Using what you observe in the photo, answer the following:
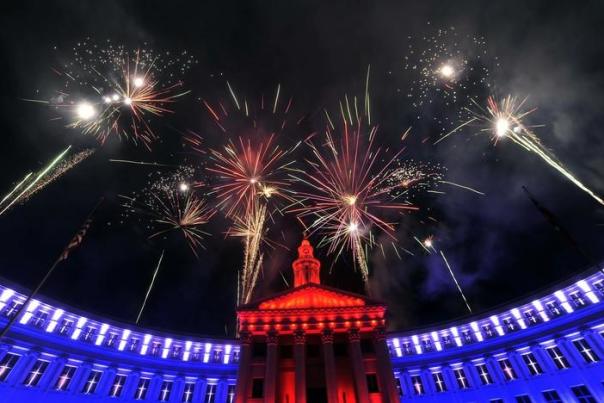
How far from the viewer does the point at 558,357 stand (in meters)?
32.7

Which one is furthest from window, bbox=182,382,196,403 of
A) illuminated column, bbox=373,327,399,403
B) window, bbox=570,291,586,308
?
window, bbox=570,291,586,308

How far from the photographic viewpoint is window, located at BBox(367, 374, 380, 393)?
31.4 meters

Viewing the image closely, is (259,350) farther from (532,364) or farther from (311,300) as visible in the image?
(532,364)

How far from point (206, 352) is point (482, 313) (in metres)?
37.1

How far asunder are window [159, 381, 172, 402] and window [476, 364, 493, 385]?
37869 millimetres

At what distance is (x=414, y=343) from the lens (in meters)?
41.6

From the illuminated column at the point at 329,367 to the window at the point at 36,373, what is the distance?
29.6 meters

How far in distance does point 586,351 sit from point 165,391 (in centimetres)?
4698

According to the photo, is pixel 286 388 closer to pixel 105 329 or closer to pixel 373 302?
pixel 373 302

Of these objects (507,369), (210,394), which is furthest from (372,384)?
(210,394)

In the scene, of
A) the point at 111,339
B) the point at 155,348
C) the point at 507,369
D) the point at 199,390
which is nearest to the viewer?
the point at 507,369

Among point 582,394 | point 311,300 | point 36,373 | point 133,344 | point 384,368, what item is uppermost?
point 311,300

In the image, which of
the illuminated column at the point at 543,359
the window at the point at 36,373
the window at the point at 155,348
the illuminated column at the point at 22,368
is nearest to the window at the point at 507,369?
the illuminated column at the point at 543,359

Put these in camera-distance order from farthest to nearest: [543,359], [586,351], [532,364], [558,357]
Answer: [532,364], [543,359], [558,357], [586,351]
